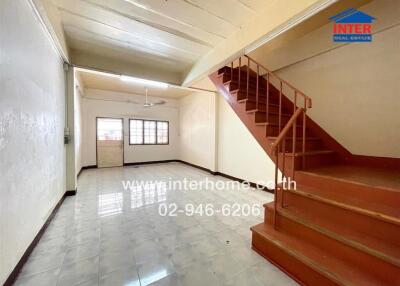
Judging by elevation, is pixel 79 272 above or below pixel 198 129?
below

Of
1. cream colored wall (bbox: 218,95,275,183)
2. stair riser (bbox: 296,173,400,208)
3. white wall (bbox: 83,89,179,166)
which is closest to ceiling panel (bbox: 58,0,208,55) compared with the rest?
cream colored wall (bbox: 218,95,275,183)

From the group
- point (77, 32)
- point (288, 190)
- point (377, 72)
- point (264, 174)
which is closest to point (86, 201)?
point (77, 32)

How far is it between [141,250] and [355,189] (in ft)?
7.44

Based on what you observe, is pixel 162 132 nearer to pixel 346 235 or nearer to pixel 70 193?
pixel 70 193

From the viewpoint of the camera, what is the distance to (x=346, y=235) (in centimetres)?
139

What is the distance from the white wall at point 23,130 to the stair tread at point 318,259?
2.30 meters

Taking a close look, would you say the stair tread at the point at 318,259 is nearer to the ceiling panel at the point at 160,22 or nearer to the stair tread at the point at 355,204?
the stair tread at the point at 355,204

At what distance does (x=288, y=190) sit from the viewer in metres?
1.91

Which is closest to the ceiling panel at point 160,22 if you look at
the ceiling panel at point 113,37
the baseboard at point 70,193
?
the ceiling panel at point 113,37

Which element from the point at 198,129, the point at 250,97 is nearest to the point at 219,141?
the point at 198,129

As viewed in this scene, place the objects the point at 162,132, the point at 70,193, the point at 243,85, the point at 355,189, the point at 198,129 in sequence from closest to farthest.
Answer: the point at 355,189 → the point at 70,193 → the point at 243,85 → the point at 198,129 → the point at 162,132

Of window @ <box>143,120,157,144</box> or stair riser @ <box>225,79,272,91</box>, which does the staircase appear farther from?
window @ <box>143,120,157,144</box>

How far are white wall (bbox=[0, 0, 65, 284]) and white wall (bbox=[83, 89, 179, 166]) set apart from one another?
13.6 feet

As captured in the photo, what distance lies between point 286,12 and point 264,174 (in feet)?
10.2
